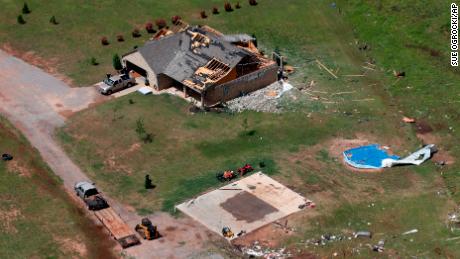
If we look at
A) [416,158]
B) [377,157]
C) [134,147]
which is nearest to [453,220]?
[416,158]

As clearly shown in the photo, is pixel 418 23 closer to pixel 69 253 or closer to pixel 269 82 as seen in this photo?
pixel 269 82

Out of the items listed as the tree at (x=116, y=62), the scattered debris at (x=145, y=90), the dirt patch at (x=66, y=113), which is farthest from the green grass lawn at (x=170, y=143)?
the tree at (x=116, y=62)

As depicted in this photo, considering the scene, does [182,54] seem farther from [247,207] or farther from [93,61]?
[247,207]

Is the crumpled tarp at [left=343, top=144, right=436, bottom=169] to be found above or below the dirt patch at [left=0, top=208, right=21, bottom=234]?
below

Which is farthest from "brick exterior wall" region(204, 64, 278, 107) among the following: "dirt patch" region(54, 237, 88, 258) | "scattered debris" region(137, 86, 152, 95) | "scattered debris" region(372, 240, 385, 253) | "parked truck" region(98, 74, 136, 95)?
"scattered debris" region(372, 240, 385, 253)

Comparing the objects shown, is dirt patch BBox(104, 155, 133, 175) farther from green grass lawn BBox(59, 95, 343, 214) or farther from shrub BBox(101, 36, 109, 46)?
shrub BBox(101, 36, 109, 46)

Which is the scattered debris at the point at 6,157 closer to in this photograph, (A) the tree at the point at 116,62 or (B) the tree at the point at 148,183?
(B) the tree at the point at 148,183
